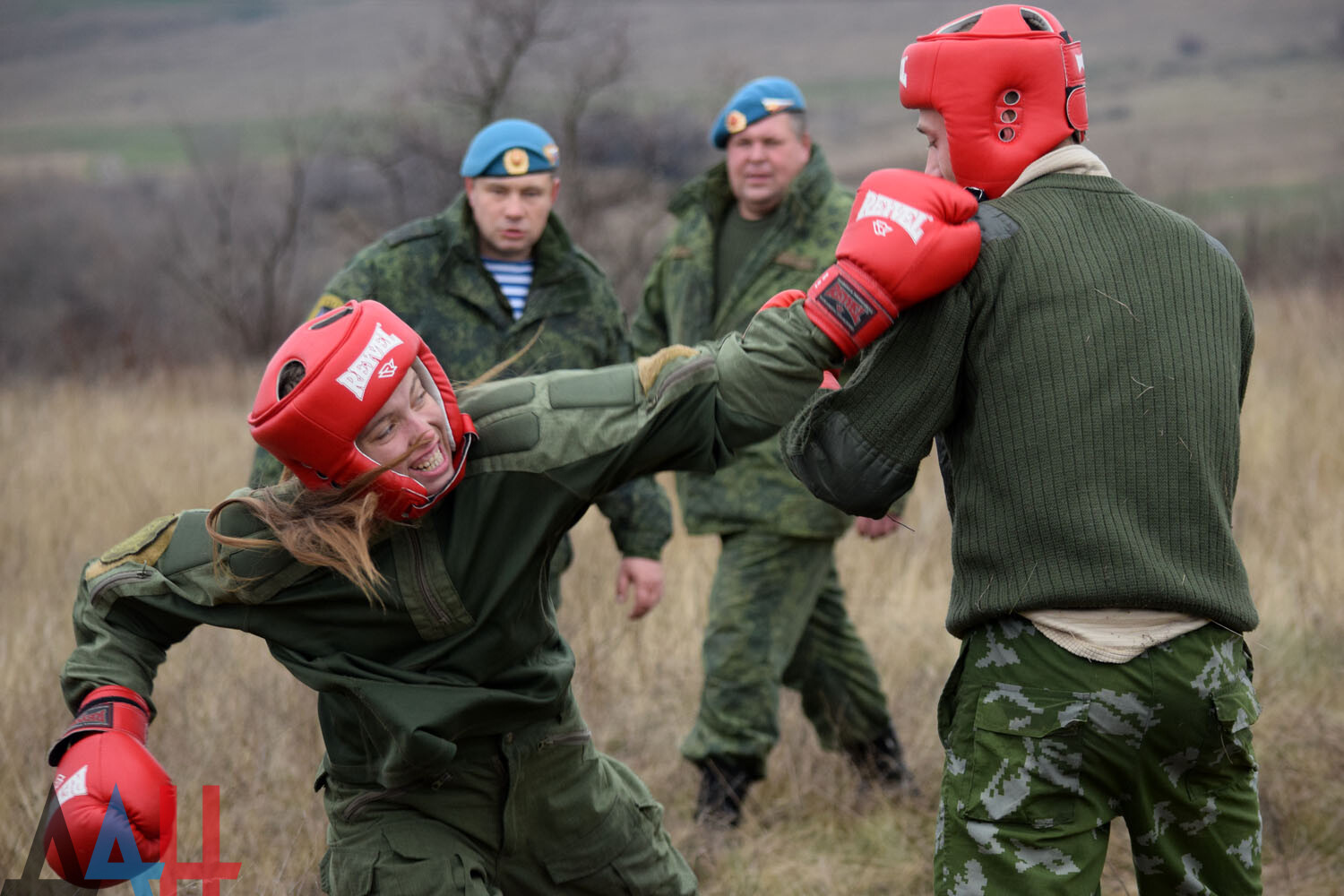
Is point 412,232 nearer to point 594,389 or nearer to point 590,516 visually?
point 594,389

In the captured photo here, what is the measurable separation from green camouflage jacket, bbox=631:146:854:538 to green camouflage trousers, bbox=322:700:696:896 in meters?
1.83

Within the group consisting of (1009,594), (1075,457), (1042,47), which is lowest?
(1009,594)

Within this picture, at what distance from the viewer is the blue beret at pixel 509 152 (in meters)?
4.75

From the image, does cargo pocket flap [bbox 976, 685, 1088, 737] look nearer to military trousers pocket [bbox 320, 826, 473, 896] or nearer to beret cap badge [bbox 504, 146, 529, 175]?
military trousers pocket [bbox 320, 826, 473, 896]

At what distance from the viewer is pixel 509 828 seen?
2.85 metres

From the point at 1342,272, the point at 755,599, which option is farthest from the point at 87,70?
the point at 755,599

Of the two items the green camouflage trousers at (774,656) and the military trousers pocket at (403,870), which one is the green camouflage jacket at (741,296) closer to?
the green camouflage trousers at (774,656)

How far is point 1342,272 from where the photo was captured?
530 inches

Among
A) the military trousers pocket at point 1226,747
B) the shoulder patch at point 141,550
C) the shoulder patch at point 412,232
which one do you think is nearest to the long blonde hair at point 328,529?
the shoulder patch at point 141,550

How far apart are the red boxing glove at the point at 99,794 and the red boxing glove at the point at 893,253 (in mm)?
1465

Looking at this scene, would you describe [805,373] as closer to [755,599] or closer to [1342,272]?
[755,599]

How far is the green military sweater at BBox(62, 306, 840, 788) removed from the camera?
2600mm

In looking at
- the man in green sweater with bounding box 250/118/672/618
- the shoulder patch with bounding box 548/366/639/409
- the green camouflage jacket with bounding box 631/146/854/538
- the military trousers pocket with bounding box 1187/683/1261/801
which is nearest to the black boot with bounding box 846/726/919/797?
the green camouflage jacket with bounding box 631/146/854/538

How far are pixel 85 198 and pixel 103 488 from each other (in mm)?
27408
